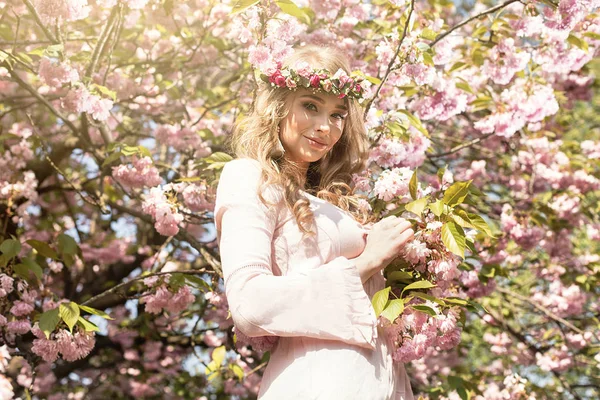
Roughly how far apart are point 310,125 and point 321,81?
14 cm

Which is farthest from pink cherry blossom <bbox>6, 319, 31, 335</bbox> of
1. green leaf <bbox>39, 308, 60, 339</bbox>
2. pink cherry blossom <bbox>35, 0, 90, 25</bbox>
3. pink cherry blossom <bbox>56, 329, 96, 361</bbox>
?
pink cherry blossom <bbox>35, 0, 90, 25</bbox>

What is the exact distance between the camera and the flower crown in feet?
6.75

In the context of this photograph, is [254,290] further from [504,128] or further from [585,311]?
[585,311]

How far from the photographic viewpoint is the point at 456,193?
1.98 metres

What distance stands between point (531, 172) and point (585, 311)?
51.5 inches

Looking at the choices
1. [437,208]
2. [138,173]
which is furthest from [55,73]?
[437,208]

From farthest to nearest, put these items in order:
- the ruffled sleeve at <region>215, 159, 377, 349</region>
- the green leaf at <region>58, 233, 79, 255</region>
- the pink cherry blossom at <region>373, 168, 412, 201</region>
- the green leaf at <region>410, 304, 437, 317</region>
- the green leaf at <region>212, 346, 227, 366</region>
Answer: the green leaf at <region>212, 346, 227, 366</region>, the green leaf at <region>58, 233, 79, 255</region>, the pink cherry blossom at <region>373, 168, 412, 201</region>, the green leaf at <region>410, 304, 437, 317</region>, the ruffled sleeve at <region>215, 159, 377, 349</region>

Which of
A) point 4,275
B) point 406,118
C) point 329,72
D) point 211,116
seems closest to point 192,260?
point 211,116

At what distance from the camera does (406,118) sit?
288 cm

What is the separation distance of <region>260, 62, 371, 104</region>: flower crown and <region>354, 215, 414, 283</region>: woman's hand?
441 millimetres

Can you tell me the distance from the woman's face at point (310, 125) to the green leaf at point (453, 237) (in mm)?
462

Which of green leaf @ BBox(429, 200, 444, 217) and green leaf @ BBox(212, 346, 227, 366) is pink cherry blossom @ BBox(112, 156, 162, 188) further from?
green leaf @ BBox(429, 200, 444, 217)

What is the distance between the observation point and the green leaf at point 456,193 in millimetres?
1973

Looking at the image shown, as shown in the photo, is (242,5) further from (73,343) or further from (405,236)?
(73,343)
